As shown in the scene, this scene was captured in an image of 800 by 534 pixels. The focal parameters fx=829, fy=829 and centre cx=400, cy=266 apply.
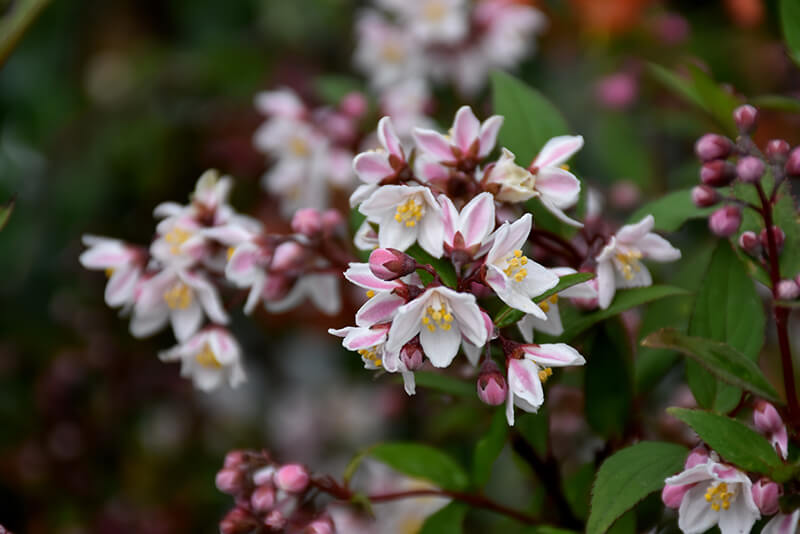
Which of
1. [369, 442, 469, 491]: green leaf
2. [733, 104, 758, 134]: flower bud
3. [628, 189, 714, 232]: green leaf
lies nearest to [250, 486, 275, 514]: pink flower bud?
[369, 442, 469, 491]: green leaf

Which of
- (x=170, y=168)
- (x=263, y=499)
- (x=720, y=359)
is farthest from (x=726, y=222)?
(x=170, y=168)

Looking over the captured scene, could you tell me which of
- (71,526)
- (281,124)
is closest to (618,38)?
(281,124)

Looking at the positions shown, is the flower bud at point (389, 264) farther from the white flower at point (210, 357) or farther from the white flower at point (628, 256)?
the white flower at point (210, 357)

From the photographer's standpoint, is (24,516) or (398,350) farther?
(24,516)

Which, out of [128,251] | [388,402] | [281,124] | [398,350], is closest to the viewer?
[398,350]

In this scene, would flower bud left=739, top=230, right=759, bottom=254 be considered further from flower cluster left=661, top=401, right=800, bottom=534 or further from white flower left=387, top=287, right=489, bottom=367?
white flower left=387, top=287, right=489, bottom=367

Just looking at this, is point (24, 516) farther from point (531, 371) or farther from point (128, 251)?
point (531, 371)
